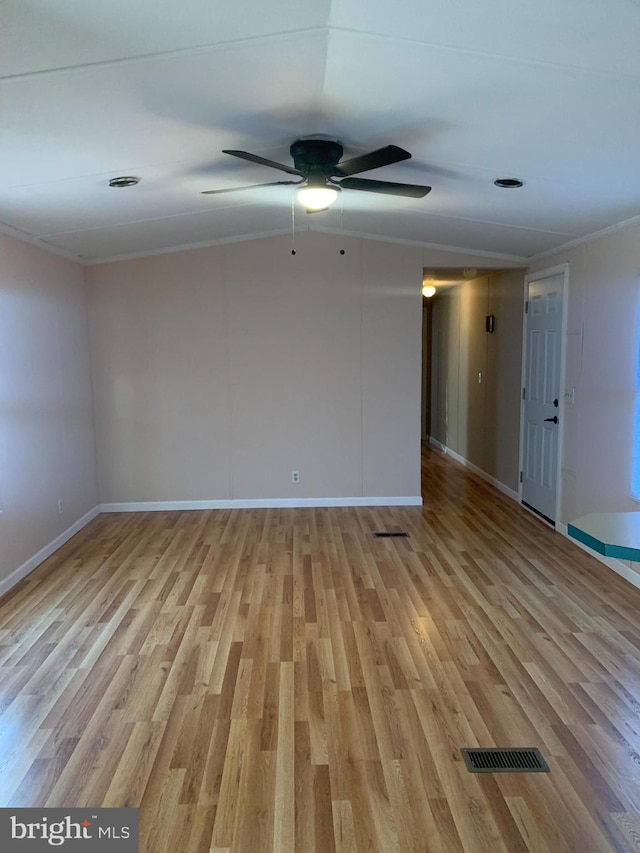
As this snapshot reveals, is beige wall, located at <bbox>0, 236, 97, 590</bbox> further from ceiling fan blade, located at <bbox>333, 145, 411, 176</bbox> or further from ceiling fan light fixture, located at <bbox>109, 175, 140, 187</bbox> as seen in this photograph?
ceiling fan blade, located at <bbox>333, 145, 411, 176</bbox>

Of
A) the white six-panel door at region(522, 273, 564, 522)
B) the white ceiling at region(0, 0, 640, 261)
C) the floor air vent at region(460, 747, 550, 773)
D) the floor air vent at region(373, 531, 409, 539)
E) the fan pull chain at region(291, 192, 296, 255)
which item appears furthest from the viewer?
the white six-panel door at region(522, 273, 564, 522)

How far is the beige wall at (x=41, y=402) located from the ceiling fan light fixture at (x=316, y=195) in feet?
7.41

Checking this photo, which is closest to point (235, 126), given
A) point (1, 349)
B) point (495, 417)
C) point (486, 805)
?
point (1, 349)

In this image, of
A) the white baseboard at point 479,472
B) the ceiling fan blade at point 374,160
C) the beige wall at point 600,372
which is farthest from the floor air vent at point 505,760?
the white baseboard at point 479,472

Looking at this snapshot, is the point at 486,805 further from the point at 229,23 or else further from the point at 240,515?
the point at 240,515

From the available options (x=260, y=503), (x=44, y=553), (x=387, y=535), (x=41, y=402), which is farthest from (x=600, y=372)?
(x=44, y=553)

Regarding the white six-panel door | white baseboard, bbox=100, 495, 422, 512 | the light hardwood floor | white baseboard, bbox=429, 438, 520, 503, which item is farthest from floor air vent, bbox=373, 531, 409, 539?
white baseboard, bbox=429, 438, 520, 503

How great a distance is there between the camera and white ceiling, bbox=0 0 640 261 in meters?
1.83

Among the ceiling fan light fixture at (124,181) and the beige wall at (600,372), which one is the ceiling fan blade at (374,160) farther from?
the beige wall at (600,372)

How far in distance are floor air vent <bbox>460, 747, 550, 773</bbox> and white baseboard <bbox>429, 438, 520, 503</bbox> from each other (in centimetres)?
396

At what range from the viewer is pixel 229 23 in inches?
74.7

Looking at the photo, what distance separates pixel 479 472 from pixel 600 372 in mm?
3143

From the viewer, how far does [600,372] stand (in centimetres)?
436

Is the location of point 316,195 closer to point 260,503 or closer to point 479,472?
point 260,503
